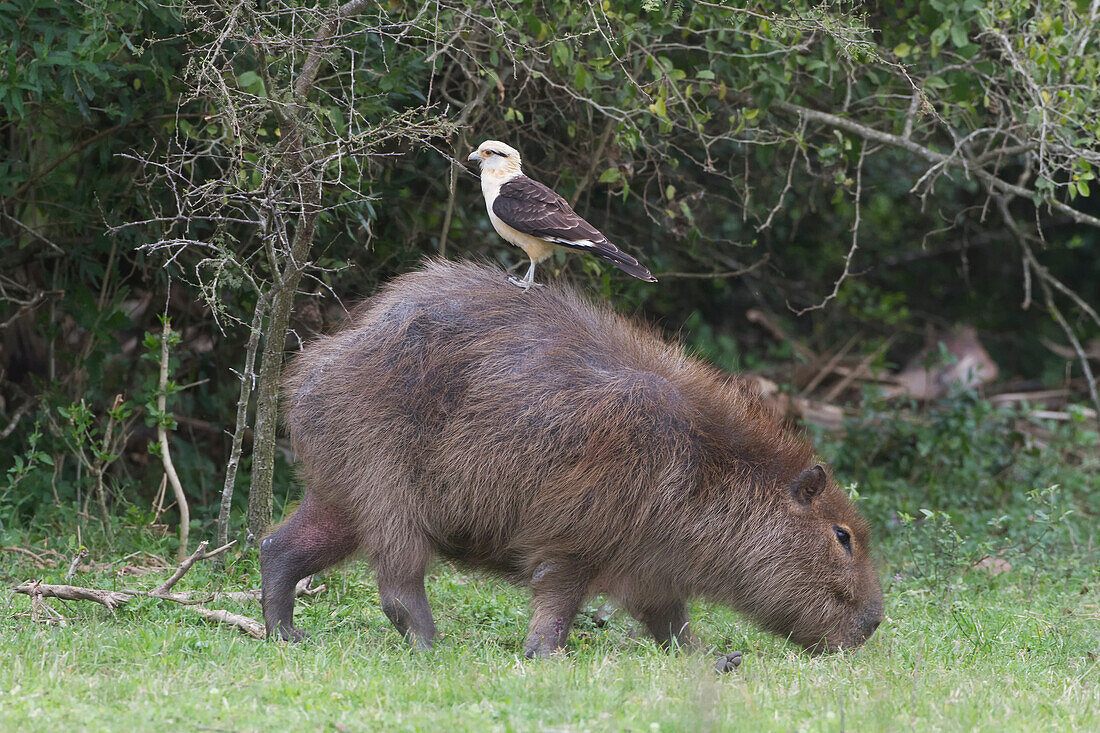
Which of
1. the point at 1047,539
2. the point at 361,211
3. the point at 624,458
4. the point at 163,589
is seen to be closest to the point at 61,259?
the point at 361,211

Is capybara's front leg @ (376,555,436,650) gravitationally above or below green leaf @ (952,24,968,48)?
below

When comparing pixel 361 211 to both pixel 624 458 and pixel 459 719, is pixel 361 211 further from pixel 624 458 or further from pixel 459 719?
pixel 459 719

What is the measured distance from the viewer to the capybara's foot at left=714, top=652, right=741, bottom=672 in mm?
4270

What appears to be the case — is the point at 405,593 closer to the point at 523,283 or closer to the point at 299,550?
the point at 299,550

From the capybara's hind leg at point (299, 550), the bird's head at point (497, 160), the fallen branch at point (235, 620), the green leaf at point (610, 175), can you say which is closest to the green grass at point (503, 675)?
the fallen branch at point (235, 620)

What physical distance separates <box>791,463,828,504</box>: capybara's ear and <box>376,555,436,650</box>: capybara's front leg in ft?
4.94

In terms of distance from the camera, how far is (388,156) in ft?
18.3

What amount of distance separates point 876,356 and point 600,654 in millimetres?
6084

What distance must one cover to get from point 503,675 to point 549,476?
855mm

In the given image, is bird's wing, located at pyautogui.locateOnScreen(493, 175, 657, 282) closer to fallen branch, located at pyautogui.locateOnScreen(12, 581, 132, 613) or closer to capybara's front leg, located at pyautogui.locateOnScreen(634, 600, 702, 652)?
capybara's front leg, located at pyautogui.locateOnScreen(634, 600, 702, 652)

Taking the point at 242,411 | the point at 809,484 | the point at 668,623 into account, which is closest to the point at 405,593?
the point at 668,623

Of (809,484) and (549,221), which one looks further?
(809,484)

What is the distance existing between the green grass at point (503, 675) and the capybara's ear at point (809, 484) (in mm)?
620

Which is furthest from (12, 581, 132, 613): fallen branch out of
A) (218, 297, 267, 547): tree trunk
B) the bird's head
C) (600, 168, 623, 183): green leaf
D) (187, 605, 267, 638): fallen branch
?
(600, 168, 623, 183): green leaf
